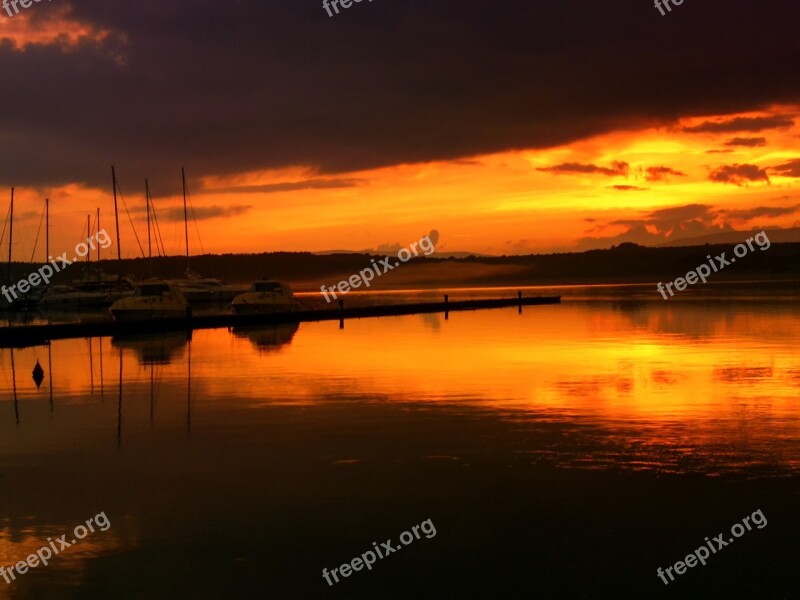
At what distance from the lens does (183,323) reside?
4878cm

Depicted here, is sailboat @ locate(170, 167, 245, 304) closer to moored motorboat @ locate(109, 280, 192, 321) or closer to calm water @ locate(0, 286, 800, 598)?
moored motorboat @ locate(109, 280, 192, 321)

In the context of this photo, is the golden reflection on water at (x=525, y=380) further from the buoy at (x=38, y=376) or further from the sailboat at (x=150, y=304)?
the sailboat at (x=150, y=304)

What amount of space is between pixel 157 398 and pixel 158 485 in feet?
30.8

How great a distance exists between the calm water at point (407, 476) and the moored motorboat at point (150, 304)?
1007 inches

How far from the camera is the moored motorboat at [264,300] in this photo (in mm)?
64812

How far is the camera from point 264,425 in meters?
18.5

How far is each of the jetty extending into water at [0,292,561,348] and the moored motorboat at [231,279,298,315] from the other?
7.03m

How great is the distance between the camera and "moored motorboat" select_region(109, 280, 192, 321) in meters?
54.5

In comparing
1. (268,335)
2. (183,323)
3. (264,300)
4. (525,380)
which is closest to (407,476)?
(525,380)

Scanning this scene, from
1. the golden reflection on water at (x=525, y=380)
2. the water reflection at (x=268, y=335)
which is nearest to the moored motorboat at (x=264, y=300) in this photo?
the water reflection at (x=268, y=335)

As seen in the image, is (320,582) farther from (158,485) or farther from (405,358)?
(405,358)

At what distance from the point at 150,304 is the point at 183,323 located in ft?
22.6

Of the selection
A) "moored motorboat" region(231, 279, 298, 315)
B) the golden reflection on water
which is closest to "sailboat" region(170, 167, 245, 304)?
"moored motorboat" region(231, 279, 298, 315)

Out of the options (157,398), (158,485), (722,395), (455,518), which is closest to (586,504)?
(455,518)
